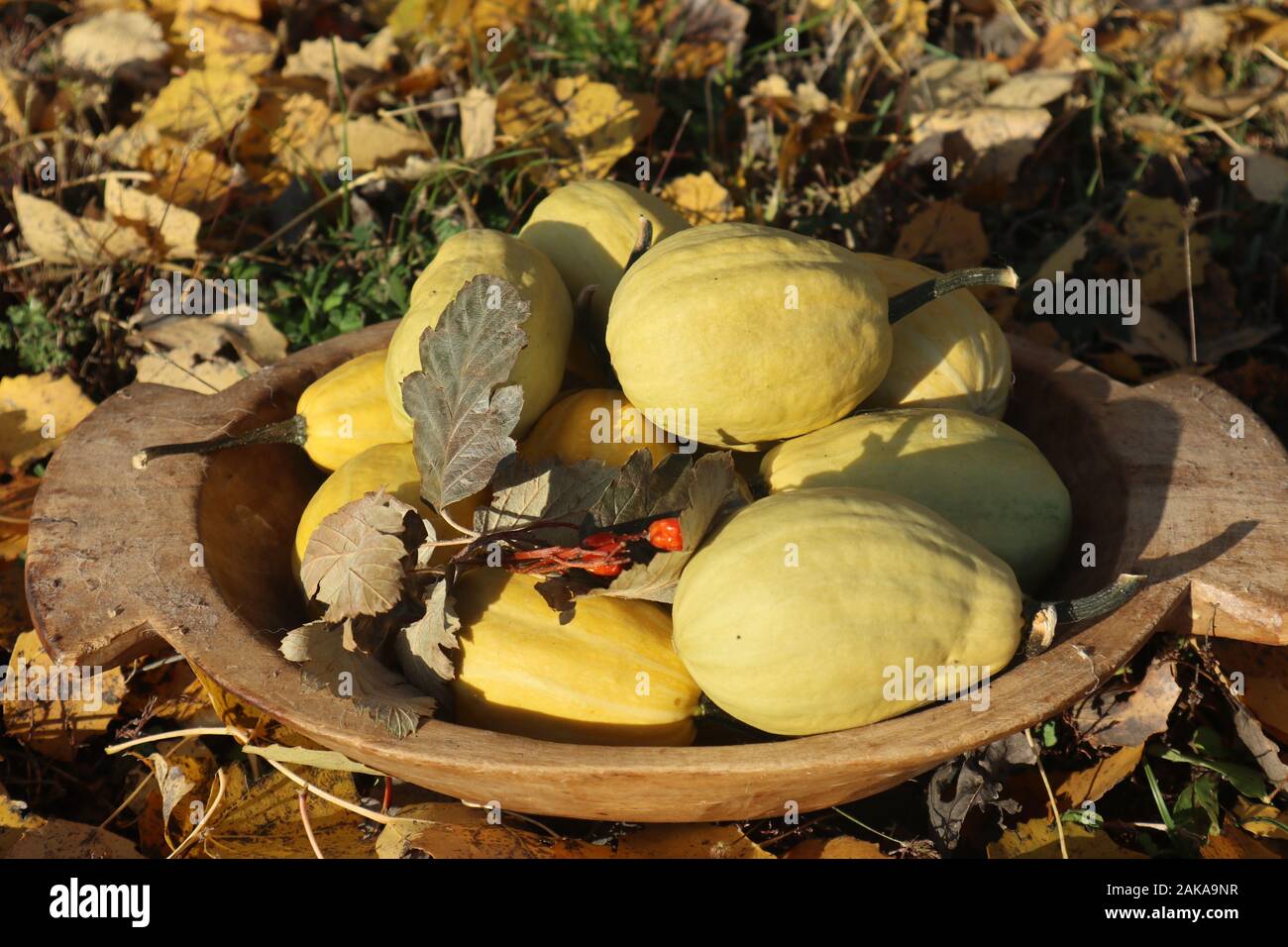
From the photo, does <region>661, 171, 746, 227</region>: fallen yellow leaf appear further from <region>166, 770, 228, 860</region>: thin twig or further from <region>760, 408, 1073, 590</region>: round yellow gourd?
<region>166, 770, 228, 860</region>: thin twig

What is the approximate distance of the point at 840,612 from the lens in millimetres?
1727

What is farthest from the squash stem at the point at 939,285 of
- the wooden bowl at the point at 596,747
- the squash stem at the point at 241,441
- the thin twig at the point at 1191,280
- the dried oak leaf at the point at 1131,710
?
the thin twig at the point at 1191,280

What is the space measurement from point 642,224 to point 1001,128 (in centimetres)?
242

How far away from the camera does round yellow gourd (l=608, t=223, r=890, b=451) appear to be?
1969 millimetres

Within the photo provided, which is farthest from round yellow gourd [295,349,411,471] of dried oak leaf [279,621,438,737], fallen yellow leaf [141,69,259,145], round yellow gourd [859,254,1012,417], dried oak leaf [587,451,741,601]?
fallen yellow leaf [141,69,259,145]

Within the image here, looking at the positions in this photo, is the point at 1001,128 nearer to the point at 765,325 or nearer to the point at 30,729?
the point at 765,325

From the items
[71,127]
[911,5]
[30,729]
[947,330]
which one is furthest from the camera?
[911,5]

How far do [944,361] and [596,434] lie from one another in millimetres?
733

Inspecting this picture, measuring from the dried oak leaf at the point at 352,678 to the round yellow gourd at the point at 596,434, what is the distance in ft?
1.69

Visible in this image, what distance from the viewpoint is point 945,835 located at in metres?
2.25

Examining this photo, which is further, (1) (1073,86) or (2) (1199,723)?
(1) (1073,86)

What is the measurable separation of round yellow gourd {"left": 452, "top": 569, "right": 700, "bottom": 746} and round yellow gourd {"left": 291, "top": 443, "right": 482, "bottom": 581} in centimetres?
15

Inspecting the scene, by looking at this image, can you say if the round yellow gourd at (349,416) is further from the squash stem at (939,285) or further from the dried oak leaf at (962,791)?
the dried oak leaf at (962,791)

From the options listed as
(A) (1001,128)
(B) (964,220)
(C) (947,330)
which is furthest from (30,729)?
(A) (1001,128)
